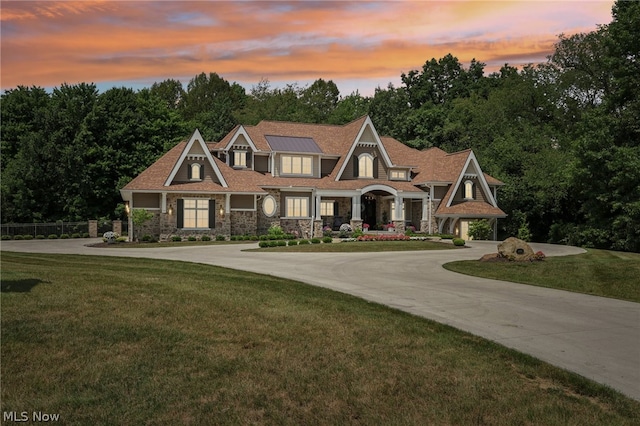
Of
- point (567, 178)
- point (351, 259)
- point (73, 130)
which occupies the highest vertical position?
point (73, 130)

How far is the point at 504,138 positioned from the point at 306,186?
24.4 metres

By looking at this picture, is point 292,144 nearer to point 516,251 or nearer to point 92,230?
point 92,230

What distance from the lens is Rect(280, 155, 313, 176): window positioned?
40469 millimetres

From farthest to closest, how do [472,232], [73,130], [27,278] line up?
[73,130], [472,232], [27,278]

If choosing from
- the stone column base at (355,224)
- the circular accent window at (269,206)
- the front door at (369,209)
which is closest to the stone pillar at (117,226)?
the circular accent window at (269,206)

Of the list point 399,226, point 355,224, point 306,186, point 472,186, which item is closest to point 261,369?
point 355,224

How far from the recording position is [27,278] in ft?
36.2

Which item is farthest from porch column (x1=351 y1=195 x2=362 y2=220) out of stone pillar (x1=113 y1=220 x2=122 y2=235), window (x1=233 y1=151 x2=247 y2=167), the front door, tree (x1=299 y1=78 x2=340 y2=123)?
tree (x1=299 y1=78 x2=340 y2=123)

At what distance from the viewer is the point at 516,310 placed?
34.4ft

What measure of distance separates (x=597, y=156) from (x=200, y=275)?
3036 cm

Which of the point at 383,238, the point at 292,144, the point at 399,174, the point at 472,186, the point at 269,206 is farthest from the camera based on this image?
the point at 399,174

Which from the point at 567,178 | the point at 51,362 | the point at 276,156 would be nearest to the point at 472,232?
the point at 567,178

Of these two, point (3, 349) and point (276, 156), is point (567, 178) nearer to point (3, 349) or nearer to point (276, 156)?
point (276, 156)

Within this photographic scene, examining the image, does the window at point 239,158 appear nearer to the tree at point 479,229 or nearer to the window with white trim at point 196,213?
the window with white trim at point 196,213
